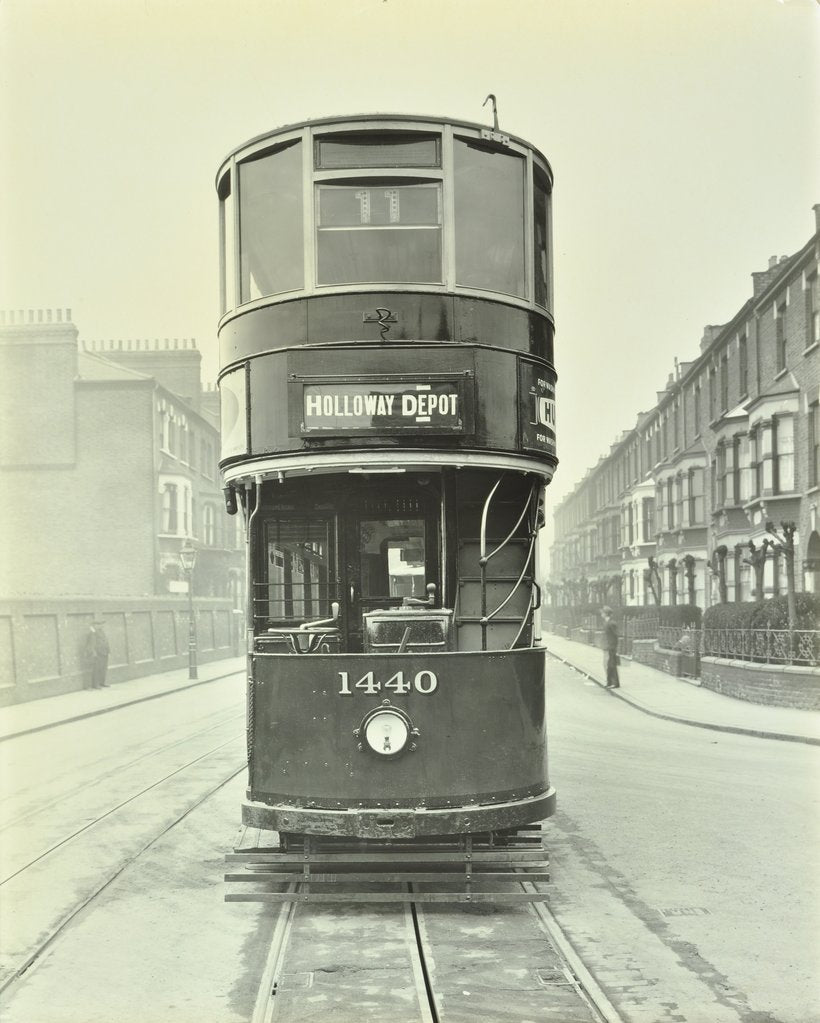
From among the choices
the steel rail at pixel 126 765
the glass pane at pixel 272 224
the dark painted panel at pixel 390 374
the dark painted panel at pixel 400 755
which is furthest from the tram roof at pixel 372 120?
the steel rail at pixel 126 765

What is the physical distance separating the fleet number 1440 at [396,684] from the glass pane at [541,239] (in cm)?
274

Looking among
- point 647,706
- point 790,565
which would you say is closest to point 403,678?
point 790,565

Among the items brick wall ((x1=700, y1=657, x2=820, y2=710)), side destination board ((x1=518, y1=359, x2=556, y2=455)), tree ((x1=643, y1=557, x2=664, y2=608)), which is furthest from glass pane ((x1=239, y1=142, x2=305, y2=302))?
tree ((x1=643, y1=557, x2=664, y2=608))

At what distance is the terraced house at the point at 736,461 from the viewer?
2525 cm

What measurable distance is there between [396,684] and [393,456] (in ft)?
4.56

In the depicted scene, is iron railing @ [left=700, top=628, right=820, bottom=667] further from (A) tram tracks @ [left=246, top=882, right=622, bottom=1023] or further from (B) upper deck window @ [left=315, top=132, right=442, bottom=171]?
(B) upper deck window @ [left=315, top=132, right=442, bottom=171]

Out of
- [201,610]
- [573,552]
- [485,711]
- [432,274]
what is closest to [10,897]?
[485,711]

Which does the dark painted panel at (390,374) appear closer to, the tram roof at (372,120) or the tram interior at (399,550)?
the tram interior at (399,550)

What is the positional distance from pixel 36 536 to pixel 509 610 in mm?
29441

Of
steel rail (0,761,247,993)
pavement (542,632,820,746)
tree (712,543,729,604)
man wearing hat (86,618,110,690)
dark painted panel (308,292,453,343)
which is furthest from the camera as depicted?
tree (712,543,729,604)

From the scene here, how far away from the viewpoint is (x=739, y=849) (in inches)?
328

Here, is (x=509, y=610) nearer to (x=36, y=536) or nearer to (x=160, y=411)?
(x=36, y=536)

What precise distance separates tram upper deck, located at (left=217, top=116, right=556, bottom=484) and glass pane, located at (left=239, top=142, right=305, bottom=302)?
13 mm

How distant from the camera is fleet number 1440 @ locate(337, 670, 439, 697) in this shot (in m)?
6.16
